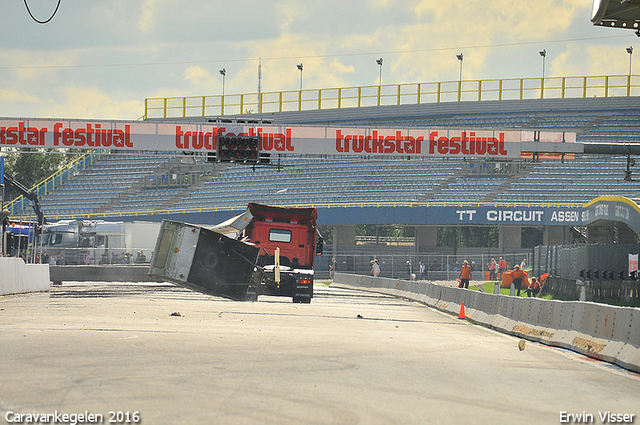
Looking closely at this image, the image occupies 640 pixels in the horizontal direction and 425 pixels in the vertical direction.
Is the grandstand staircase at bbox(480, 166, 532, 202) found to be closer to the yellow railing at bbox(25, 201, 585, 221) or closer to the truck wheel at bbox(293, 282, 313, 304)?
the yellow railing at bbox(25, 201, 585, 221)

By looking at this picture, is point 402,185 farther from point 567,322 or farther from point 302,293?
point 567,322

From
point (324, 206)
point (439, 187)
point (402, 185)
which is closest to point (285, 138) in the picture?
point (324, 206)

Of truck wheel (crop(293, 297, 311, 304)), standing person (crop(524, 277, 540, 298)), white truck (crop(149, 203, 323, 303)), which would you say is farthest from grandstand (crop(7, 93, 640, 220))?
truck wheel (crop(293, 297, 311, 304))

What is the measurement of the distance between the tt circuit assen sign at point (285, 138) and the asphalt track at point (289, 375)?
15.7 metres

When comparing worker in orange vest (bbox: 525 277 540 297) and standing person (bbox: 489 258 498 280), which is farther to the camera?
standing person (bbox: 489 258 498 280)

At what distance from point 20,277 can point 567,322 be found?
19.5 metres

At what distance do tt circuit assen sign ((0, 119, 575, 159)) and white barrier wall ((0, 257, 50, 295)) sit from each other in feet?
16.6

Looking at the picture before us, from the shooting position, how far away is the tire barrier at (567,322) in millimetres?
11914

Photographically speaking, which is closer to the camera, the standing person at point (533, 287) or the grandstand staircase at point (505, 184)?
the standing person at point (533, 287)

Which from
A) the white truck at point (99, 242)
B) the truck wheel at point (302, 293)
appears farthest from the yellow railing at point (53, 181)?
the truck wheel at point (302, 293)

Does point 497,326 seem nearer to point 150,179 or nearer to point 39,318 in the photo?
point 39,318

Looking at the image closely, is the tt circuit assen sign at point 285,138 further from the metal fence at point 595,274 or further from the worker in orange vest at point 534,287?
the worker in orange vest at point 534,287

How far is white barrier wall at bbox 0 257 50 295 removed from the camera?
1018 inches

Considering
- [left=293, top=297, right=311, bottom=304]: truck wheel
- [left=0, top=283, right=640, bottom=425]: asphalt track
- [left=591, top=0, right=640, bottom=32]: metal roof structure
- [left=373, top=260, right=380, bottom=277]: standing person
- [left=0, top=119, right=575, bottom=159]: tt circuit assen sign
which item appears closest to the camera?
[left=0, top=283, right=640, bottom=425]: asphalt track
